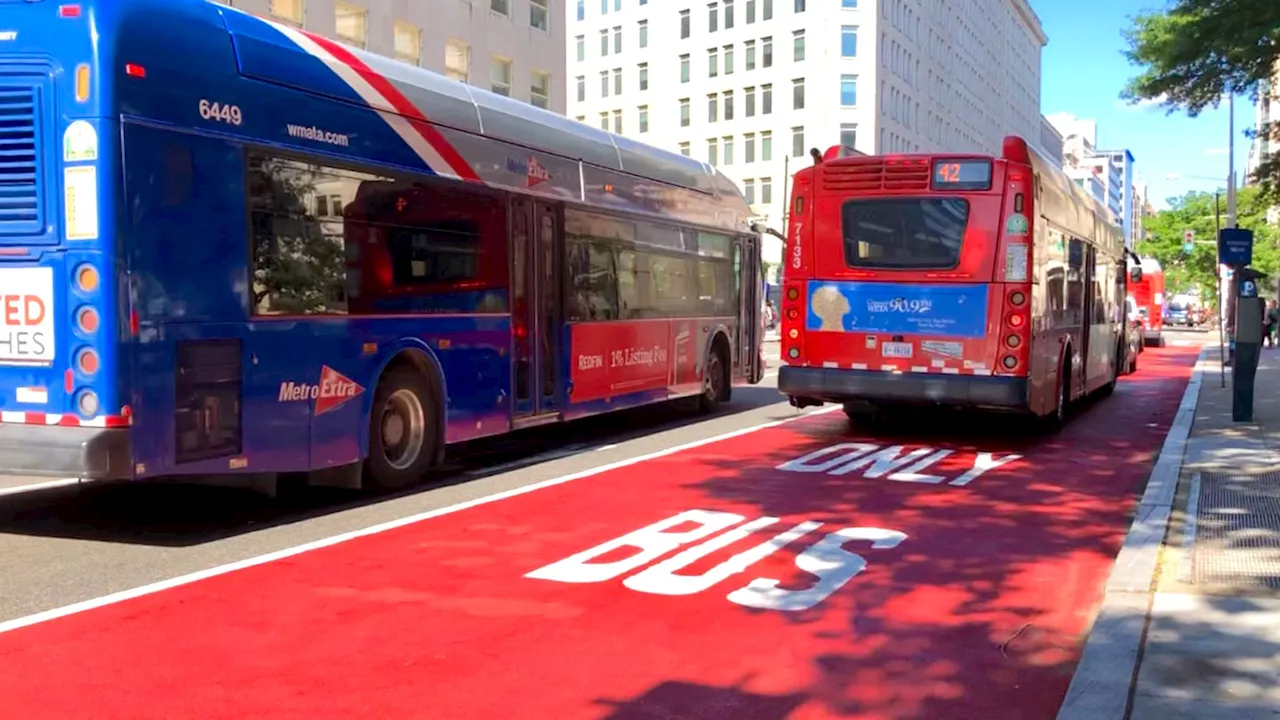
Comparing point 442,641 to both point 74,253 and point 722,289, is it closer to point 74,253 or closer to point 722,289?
point 74,253

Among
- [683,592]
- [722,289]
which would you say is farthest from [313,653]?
[722,289]

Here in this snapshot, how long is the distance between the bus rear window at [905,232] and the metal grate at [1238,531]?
3.55 m

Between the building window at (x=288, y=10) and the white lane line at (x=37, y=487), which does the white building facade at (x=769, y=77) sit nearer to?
the building window at (x=288, y=10)

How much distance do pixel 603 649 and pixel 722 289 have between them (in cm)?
1114

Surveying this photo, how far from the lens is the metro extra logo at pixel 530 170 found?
10.6m

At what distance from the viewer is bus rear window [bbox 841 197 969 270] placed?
11883mm

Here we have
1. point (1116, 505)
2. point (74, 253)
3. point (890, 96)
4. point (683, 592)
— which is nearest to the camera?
point (683, 592)

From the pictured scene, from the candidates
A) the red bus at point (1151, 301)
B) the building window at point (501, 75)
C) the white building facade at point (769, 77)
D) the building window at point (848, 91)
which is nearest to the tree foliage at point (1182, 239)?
the white building facade at point (769, 77)

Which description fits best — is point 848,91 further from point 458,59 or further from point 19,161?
point 19,161

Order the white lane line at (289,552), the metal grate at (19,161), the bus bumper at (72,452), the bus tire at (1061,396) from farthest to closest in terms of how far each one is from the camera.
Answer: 1. the bus tire at (1061,396)
2. the metal grate at (19,161)
3. the bus bumper at (72,452)
4. the white lane line at (289,552)

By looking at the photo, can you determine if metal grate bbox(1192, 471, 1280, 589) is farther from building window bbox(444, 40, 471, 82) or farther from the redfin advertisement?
building window bbox(444, 40, 471, 82)

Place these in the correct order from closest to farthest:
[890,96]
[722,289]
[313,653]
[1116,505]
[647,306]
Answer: [313,653], [1116,505], [647,306], [722,289], [890,96]

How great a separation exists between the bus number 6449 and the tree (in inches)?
405

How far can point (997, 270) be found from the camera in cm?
1170
